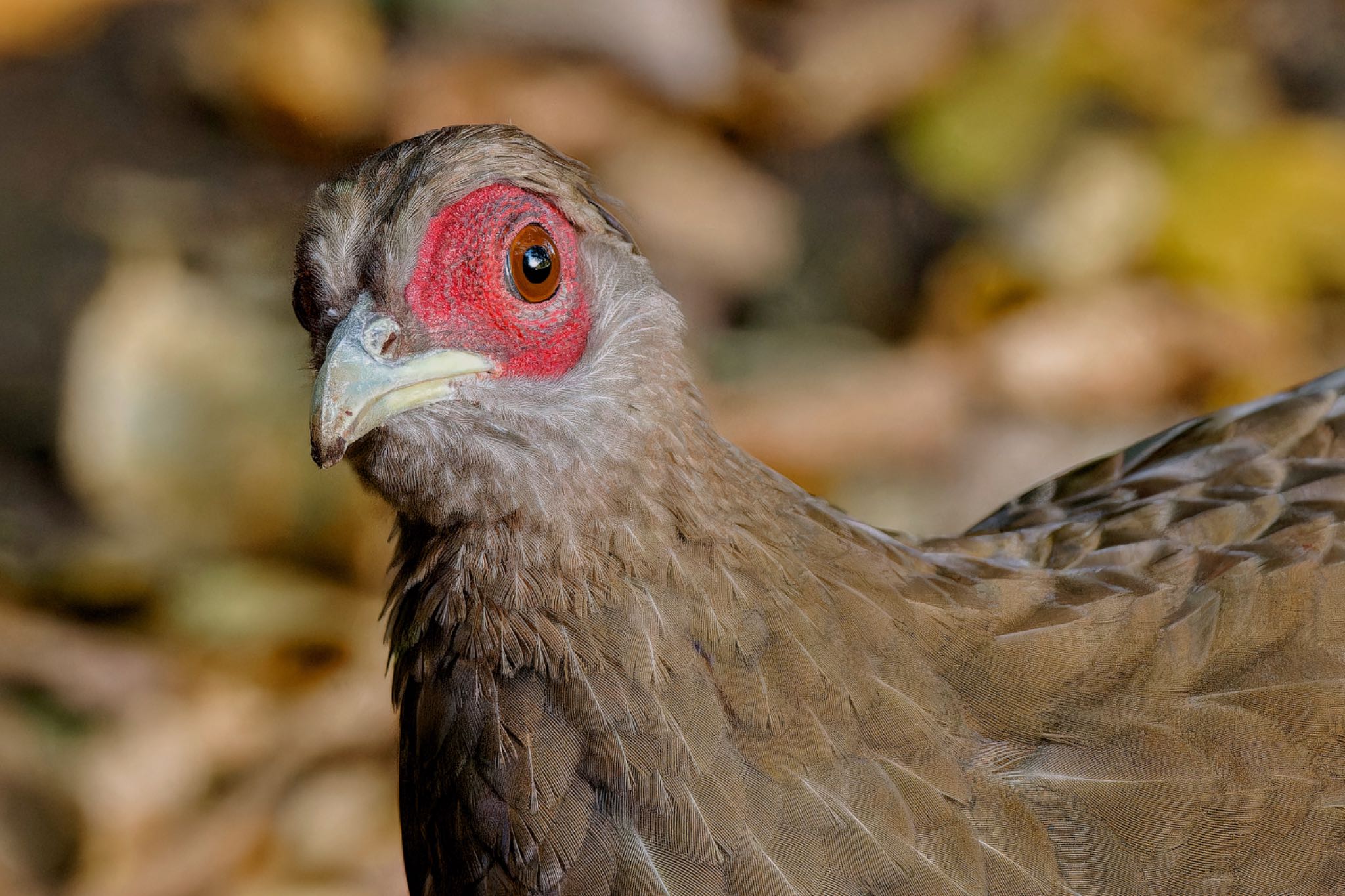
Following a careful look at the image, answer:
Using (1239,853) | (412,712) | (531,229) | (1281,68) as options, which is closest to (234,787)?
(412,712)

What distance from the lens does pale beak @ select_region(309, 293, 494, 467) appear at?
161 cm

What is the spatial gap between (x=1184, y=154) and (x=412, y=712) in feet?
11.2

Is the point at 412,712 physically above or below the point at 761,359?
below

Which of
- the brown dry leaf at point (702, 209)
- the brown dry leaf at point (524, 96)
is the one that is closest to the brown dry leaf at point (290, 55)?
the brown dry leaf at point (524, 96)

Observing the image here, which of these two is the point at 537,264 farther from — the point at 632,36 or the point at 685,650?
the point at 632,36

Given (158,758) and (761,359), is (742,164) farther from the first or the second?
(158,758)

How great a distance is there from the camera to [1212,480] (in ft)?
7.07

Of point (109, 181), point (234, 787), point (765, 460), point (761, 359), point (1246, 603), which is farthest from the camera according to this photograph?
point (109, 181)

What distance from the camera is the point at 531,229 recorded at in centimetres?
173

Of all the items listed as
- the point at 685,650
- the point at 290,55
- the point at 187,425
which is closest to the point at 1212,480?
the point at 685,650

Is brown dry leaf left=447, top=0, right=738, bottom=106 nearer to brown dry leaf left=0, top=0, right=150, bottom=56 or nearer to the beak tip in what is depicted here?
brown dry leaf left=0, top=0, right=150, bottom=56

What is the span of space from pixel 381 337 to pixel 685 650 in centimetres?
53

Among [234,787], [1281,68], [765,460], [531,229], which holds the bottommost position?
[531,229]

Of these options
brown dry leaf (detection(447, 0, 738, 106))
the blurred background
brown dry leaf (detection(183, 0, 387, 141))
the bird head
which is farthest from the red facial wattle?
brown dry leaf (detection(447, 0, 738, 106))
